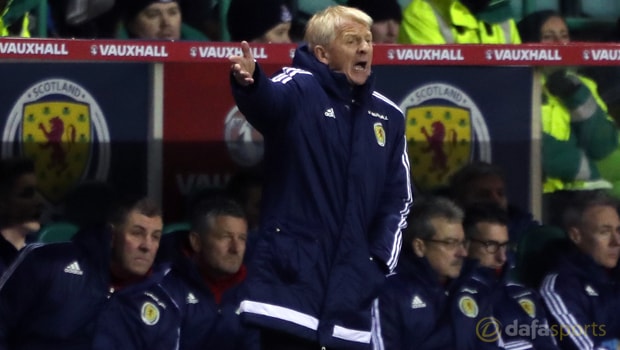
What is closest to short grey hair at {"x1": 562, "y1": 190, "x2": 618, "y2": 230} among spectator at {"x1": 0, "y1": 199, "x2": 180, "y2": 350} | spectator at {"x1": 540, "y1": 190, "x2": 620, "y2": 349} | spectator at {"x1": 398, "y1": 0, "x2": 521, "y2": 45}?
spectator at {"x1": 540, "y1": 190, "x2": 620, "y2": 349}

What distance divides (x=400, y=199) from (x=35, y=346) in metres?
1.48

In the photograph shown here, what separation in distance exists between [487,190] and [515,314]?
1.75ft

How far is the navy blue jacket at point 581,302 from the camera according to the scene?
18.9 ft

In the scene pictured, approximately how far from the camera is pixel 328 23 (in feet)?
13.6

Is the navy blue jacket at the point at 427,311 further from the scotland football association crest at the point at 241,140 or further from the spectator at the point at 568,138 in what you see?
the scotland football association crest at the point at 241,140

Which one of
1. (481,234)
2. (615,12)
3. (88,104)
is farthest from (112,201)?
(615,12)

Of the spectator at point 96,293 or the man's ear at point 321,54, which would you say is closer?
the man's ear at point 321,54

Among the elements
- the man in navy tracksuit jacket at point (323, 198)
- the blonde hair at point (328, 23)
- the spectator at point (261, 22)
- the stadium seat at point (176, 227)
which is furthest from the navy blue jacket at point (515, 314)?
the blonde hair at point (328, 23)

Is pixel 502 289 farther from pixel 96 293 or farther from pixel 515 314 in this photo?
pixel 96 293

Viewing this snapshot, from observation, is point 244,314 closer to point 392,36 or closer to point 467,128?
point 467,128

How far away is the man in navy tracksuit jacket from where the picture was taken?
407 centimetres

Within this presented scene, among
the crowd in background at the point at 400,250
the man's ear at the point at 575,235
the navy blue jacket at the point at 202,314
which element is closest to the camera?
the crowd in background at the point at 400,250

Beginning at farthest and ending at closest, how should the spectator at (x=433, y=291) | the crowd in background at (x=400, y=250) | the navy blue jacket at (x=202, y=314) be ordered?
the spectator at (x=433, y=291)
the navy blue jacket at (x=202, y=314)
the crowd in background at (x=400, y=250)

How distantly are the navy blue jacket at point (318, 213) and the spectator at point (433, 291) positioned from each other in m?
1.15
